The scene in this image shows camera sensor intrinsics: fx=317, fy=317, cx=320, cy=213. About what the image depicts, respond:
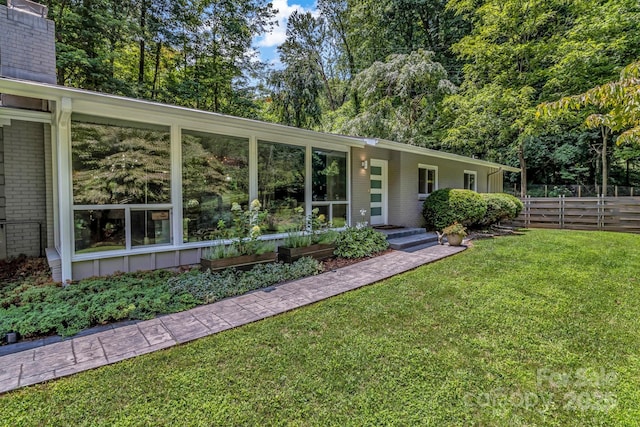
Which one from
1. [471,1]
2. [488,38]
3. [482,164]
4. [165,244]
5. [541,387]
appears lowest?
[541,387]

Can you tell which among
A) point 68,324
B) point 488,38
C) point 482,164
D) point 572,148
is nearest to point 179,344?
point 68,324

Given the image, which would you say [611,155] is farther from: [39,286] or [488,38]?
[39,286]

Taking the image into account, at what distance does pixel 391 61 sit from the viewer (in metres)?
15.5

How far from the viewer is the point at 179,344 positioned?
114 inches

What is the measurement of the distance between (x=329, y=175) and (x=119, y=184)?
4311 mm

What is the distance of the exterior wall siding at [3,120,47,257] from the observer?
17.8ft

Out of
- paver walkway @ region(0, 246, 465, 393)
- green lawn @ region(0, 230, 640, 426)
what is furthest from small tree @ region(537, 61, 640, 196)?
paver walkway @ region(0, 246, 465, 393)

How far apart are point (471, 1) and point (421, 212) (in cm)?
1126

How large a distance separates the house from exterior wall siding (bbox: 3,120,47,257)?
0.05 feet

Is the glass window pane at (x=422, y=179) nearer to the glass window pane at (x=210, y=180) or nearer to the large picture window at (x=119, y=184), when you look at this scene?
the glass window pane at (x=210, y=180)

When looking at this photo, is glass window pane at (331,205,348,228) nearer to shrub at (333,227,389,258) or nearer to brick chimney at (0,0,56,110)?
shrub at (333,227,389,258)

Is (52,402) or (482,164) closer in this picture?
(52,402)

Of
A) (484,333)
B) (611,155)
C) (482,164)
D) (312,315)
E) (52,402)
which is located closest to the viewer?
(52,402)

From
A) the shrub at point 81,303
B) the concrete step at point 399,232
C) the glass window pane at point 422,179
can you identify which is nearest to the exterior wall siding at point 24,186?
the shrub at point 81,303
